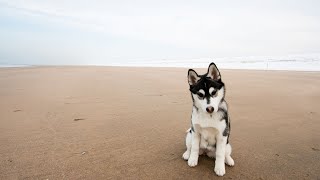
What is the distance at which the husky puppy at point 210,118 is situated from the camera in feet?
10.0

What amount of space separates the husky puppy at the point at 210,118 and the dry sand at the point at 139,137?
19 centimetres

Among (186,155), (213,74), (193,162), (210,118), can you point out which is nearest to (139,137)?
(186,155)

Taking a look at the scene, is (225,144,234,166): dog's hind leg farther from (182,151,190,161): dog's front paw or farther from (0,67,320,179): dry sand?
(182,151,190,161): dog's front paw

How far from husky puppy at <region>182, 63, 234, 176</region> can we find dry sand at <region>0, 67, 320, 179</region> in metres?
0.19

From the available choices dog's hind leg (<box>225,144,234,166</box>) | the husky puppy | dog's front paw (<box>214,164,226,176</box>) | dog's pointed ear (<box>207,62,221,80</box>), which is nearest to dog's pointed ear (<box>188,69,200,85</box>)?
the husky puppy

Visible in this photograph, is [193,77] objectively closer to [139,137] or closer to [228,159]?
[228,159]

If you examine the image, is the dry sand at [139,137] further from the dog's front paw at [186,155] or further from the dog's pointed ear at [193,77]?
the dog's pointed ear at [193,77]

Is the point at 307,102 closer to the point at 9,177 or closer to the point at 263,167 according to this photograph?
the point at 263,167

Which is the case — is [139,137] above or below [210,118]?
below

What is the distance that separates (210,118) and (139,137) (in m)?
1.61

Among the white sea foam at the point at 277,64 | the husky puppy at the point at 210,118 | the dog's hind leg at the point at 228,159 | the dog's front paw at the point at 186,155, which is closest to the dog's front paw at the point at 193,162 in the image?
the husky puppy at the point at 210,118

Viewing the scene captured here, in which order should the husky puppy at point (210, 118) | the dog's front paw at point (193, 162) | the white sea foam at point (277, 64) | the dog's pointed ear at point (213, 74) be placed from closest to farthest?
the husky puppy at point (210, 118)
the dog's pointed ear at point (213, 74)
the dog's front paw at point (193, 162)
the white sea foam at point (277, 64)

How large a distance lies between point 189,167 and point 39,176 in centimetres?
171

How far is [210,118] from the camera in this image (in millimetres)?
3082
